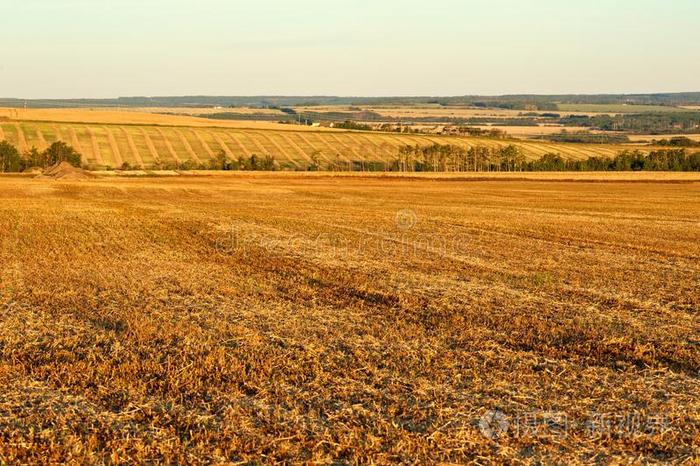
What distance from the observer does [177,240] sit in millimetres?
28281

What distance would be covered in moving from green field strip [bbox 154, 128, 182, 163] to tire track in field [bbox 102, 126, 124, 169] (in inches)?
285

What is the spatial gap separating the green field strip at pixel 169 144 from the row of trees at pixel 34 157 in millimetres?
14484

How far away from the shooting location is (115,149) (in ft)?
372

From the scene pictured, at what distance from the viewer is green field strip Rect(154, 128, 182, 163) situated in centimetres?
11151

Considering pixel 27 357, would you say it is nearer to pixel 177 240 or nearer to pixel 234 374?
pixel 234 374

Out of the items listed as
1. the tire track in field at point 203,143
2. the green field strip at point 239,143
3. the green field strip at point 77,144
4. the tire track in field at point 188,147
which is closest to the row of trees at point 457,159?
the green field strip at point 239,143

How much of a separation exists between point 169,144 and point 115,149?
9.63 meters

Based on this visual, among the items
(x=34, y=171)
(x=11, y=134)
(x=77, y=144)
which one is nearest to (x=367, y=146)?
(x=77, y=144)

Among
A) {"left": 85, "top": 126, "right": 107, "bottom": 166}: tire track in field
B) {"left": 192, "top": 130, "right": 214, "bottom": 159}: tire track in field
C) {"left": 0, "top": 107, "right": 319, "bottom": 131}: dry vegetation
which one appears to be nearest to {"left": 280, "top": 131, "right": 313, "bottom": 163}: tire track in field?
{"left": 0, "top": 107, "right": 319, "bottom": 131}: dry vegetation

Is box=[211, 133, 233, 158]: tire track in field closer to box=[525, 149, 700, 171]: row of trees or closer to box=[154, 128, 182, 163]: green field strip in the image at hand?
box=[154, 128, 182, 163]: green field strip

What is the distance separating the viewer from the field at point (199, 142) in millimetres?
112812

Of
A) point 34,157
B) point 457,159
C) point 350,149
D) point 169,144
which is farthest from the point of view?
point 350,149

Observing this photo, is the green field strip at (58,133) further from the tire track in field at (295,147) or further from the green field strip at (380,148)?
the green field strip at (380,148)

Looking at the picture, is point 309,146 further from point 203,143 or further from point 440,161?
point 440,161
